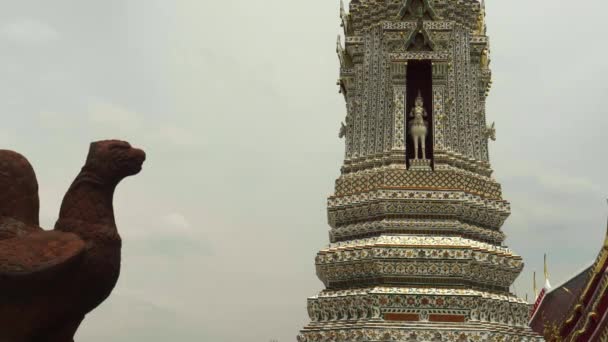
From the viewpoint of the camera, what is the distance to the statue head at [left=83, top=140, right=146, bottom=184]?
21.1 ft

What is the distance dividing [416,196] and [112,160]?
23.6 ft

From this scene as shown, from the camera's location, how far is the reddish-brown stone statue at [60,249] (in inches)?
231

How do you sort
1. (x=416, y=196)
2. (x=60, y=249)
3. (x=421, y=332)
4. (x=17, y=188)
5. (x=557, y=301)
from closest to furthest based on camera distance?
1. (x=60, y=249)
2. (x=17, y=188)
3. (x=421, y=332)
4. (x=416, y=196)
5. (x=557, y=301)

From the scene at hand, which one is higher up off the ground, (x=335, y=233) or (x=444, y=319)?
(x=335, y=233)

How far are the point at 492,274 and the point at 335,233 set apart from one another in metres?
2.52

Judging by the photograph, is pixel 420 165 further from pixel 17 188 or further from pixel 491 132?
pixel 17 188

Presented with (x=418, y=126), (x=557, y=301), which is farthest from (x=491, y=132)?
(x=557, y=301)

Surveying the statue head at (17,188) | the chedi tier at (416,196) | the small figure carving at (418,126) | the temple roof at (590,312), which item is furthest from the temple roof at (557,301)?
the statue head at (17,188)

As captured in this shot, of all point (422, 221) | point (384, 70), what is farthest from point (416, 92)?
point (422, 221)

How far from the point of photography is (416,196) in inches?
507

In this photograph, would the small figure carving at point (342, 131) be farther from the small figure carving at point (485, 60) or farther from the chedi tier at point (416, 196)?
the small figure carving at point (485, 60)

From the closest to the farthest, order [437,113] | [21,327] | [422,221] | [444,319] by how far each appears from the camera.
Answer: [21,327]
[444,319]
[422,221]
[437,113]

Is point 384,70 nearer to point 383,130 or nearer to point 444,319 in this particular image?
point 383,130

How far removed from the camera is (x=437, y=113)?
13.7 meters
